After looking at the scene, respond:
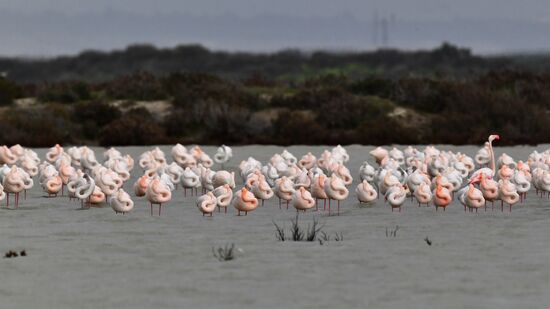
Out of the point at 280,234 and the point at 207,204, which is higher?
the point at 207,204

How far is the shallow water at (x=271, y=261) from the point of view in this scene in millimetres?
10836

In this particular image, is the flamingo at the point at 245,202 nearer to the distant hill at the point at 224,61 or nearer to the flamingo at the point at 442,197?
the flamingo at the point at 442,197

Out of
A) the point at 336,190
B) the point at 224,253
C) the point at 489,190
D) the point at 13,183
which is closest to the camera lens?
the point at 224,253

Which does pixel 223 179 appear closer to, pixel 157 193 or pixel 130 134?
pixel 157 193

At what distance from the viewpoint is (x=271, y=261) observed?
1276 cm

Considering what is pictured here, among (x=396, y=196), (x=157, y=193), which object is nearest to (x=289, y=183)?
(x=396, y=196)

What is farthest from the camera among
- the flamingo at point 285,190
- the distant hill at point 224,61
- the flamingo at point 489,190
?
the distant hill at point 224,61

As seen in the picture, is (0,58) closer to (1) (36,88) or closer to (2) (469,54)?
(2) (469,54)

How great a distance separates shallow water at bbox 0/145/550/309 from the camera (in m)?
10.8

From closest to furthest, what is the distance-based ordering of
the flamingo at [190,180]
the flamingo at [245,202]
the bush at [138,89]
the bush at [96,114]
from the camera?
the flamingo at [245,202] → the flamingo at [190,180] → the bush at [96,114] → the bush at [138,89]

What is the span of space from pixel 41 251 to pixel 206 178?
6240 millimetres

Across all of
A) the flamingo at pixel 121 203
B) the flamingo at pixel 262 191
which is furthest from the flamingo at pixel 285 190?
the flamingo at pixel 121 203

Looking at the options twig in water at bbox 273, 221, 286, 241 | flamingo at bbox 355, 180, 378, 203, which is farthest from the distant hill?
twig in water at bbox 273, 221, 286, 241

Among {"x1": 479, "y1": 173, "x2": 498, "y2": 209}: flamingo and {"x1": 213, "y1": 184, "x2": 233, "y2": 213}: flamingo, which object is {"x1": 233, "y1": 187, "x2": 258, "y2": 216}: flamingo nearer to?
{"x1": 213, "y1": 184, "x2": 233, "y2": 213}: flamingo
